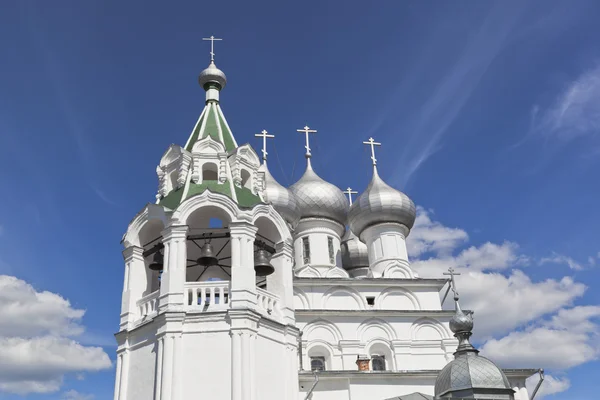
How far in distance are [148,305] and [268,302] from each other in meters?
2.08

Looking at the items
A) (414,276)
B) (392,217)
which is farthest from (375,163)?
(414,276)

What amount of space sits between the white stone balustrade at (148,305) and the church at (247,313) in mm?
25

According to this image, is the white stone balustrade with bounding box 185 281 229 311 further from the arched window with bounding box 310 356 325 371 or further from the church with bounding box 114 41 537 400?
the arched window with bounding box 310 356 325 371

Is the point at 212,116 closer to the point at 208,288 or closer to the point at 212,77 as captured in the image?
the point at 212,77

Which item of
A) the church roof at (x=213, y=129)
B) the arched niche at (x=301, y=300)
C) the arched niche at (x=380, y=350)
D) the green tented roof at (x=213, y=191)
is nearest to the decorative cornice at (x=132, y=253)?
the green tented roof at (x=213, y=191)

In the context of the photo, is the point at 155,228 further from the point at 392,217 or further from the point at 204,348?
the point at 392,217

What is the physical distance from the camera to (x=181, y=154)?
36.9 feet

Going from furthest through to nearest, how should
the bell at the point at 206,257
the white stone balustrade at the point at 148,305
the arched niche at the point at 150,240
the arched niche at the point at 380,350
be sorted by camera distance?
the arched niche at the point at 380,350, the arched niche at the point at 150,240, the bell at the point at 206,257, the white stone balustrade at the point at 148,305

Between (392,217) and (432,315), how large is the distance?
12.5 ft

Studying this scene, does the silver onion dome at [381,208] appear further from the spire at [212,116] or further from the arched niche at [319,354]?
the spire at [212,116]

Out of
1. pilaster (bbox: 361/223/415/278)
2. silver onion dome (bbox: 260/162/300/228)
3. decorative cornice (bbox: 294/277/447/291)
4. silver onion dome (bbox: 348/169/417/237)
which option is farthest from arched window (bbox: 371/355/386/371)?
silver onion dome (bbox: 260/162/300/228)

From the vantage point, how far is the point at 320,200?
793 inches

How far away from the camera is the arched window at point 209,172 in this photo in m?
11.6

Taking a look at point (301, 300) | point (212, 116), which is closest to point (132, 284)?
point (212, 116)
